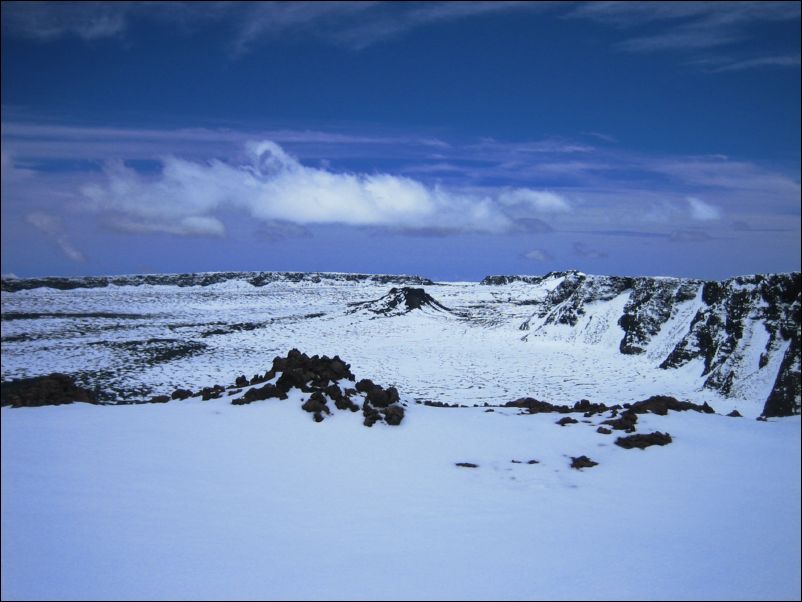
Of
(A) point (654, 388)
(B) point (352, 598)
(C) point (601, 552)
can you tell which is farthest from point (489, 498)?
(A) point (654, 388)

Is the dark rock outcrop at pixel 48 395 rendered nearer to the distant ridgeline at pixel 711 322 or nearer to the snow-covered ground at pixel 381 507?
the snow-covered ground at pixel 381 507

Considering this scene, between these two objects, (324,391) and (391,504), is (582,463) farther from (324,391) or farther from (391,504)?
(324,391)

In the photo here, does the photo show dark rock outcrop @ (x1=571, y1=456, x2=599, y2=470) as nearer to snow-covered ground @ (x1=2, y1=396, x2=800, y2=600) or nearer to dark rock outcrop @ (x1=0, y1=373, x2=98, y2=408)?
snow-covered ground @ (x1=2, y1=396, x2=800, y2=600)

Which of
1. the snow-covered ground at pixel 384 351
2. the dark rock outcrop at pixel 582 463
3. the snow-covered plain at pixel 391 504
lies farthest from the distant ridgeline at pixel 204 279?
the dark rock outcrop at pixel 582 463

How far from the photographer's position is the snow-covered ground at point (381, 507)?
3.71 metres

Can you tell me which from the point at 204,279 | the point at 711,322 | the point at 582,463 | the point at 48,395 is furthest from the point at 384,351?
the point at 204,279

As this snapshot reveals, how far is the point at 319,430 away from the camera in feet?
23.0

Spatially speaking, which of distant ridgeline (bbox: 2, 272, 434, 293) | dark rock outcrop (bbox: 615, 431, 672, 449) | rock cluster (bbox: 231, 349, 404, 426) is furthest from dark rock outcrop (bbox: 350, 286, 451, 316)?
distant ridgeline (bbox: 2, 272, 434, 293)

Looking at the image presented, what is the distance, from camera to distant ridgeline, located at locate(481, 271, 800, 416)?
539 inches

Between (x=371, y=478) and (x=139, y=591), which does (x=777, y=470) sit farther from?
(x=139, y=591)

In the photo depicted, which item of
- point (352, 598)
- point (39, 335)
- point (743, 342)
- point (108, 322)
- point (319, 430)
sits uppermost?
point (108, 322)

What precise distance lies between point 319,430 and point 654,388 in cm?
1298

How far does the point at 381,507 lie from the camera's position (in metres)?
4.91

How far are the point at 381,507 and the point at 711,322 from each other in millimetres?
17134
